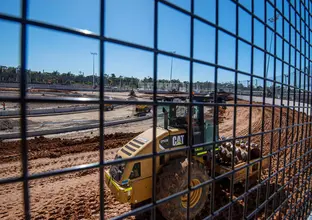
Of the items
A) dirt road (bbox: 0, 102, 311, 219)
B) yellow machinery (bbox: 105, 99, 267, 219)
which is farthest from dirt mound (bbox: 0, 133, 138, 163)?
yellow machinery (bbox: 105, 99, 267, 219)

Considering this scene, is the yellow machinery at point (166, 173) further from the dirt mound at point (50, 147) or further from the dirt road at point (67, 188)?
the dirt mound at point (50, 147)

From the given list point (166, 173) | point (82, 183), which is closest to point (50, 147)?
point (82, 183)

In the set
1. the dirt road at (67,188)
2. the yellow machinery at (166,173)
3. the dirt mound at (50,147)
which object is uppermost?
the yellow machinery at (166,173)

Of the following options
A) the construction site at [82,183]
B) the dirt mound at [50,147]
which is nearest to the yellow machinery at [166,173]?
the construction site at [82,183]

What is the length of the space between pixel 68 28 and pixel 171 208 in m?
3.81

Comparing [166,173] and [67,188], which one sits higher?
[166,173]

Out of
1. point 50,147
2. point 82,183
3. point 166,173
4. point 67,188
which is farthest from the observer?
point 50,147

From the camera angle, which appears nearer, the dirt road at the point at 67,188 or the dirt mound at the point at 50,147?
the dirt road at the point at 67,188

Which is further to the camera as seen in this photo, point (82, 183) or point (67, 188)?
point (82, 183)

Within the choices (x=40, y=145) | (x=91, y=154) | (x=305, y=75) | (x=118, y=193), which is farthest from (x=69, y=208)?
(x=40, y=145)

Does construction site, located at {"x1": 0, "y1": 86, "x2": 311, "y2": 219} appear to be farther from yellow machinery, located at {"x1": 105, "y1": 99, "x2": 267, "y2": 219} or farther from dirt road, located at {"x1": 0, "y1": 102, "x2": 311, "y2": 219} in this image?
yellow machinery, located at {"x1": 105, "y1": 99, "x2": 267, "y2": 219}

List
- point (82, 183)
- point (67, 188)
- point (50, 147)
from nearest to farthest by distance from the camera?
1. point (67, 188)
2. point (82, 183)
3. point (50, 147)

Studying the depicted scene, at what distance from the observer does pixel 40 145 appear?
930cm

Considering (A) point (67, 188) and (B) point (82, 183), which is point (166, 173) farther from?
(A) point (67, 188)
